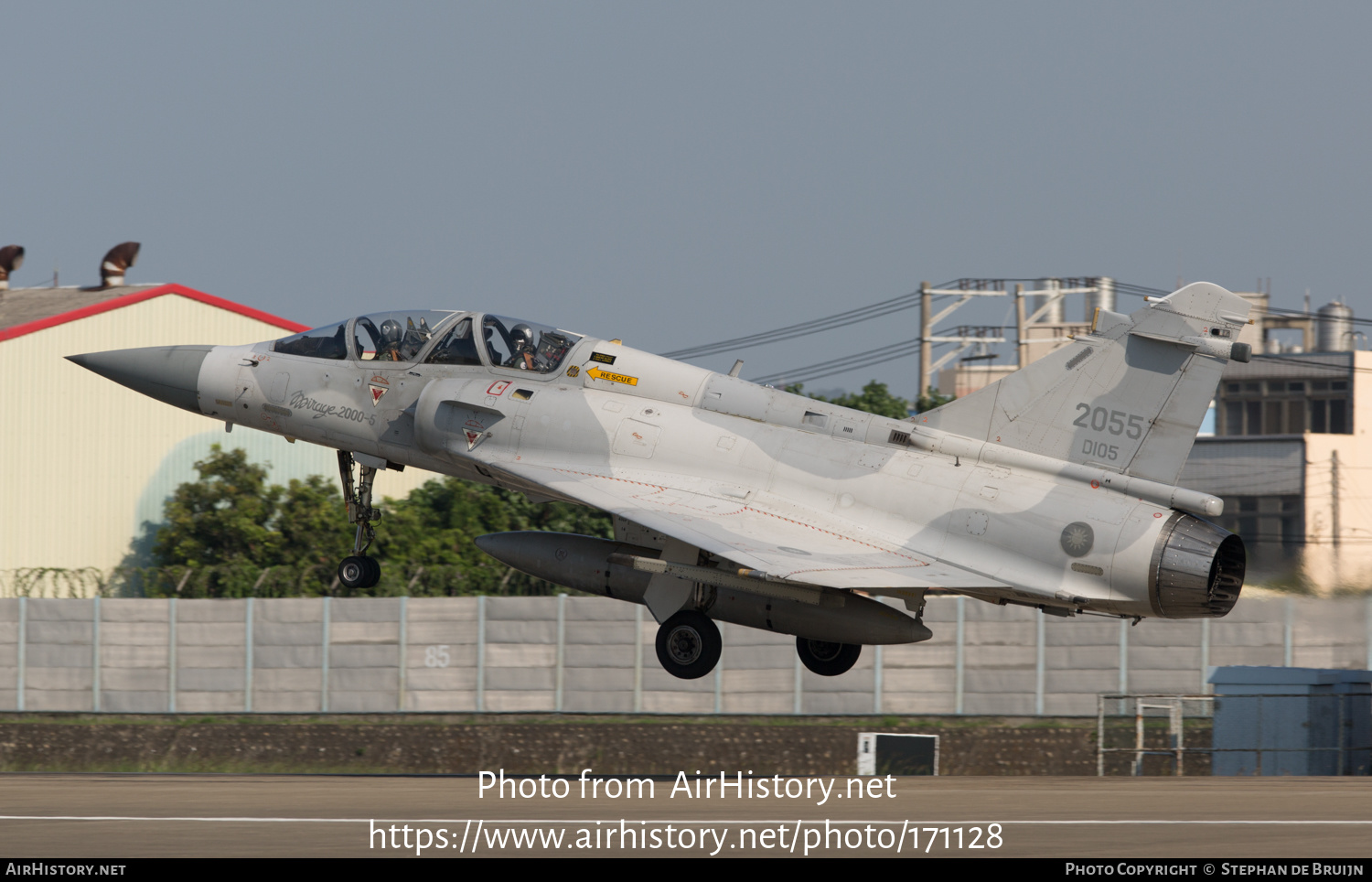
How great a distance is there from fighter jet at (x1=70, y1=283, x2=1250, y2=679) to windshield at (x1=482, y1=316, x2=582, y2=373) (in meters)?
0.02

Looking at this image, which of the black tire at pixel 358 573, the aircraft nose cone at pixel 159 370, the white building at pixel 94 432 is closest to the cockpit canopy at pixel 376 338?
the aircraft nose cone at pixel 159 370

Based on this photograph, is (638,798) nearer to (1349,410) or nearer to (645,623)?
(645,623)

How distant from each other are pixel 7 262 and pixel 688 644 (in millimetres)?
35923

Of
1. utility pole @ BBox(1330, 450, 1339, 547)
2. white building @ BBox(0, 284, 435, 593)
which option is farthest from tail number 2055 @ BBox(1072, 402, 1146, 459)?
utility pole @ BBox(1330, 450, 1339, 547)

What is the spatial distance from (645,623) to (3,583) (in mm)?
19698

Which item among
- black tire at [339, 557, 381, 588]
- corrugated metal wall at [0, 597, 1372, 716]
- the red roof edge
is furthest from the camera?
the red roof edge

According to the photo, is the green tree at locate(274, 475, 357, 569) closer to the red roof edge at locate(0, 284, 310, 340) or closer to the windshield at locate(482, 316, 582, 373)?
the red roof edge at locate(0, 284, 310, 340)

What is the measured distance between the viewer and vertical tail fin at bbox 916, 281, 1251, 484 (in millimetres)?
16203

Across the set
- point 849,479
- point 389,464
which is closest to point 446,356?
point 389,464

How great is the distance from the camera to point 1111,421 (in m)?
16.4

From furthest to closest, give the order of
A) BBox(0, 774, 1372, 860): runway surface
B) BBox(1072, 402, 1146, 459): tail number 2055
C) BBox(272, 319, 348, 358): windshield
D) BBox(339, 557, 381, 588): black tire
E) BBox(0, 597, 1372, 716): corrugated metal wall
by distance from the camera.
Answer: BBox(0, 597, 1372, 716): corrugated metal wall → BBox(272, 319, 348, 358): windshield → BBox(339, 557, 381, 588): black tire → BBox(1072, 402, 1146, 459): tail number 2055 → BBox(0, 774, 1372, 860): runway surface

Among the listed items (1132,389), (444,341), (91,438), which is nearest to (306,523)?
(91,438)

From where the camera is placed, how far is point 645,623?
27.3 m

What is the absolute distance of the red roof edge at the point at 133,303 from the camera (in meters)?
39.4
